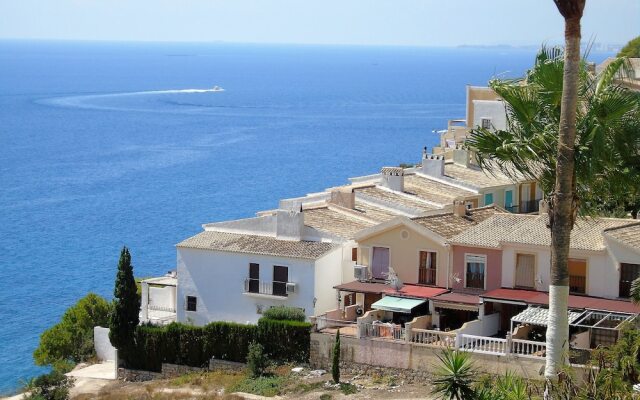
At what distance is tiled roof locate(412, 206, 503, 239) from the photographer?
42875 millimetres

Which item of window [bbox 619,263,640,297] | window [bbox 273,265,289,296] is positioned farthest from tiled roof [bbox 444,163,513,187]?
window [bbox 619,263,640,297]

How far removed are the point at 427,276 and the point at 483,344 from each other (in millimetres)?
6074

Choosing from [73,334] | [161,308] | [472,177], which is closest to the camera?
[161,308]

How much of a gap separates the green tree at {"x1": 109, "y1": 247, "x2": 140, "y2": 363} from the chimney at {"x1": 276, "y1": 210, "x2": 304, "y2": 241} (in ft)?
17.8

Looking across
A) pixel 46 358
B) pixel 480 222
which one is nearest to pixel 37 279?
pixel 46 358

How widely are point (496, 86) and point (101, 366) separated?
28004 mm

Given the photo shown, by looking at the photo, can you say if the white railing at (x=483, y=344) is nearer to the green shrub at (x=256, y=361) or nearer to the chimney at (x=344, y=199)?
the green shrub at (x=256, y=361)

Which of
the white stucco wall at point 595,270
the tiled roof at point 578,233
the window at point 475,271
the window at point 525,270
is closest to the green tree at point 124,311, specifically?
the window at point 475,271

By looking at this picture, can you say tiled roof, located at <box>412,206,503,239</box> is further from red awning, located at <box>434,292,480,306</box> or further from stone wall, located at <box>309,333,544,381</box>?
stone wall, located at <box>309,333,544,381</box>

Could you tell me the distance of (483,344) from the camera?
36.8 meters

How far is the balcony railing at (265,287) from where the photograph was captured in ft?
144

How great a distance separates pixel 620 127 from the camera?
21047mm

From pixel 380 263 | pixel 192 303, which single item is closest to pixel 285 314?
pixel 380 263

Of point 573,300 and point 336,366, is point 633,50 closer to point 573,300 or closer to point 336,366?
point 573,300
